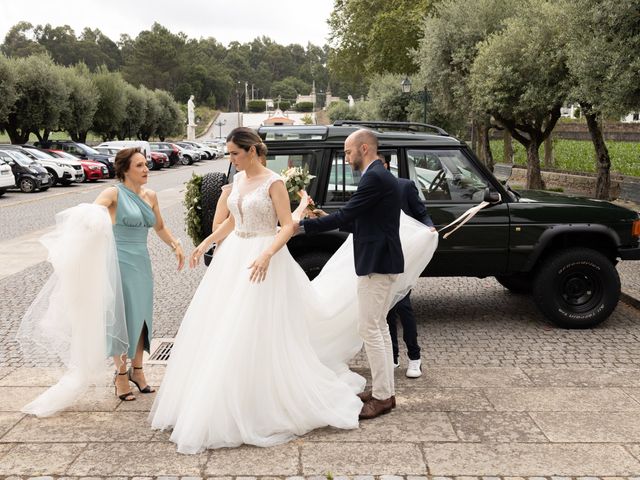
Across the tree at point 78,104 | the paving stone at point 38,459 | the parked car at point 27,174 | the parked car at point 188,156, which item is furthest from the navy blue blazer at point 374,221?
the parked car at point 188,156

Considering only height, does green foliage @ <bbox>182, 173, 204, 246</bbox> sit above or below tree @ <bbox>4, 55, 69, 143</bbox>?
below

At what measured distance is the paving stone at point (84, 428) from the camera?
463 cm

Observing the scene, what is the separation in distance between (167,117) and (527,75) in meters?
57.8

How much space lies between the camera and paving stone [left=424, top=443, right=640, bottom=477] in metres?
A: 4.08

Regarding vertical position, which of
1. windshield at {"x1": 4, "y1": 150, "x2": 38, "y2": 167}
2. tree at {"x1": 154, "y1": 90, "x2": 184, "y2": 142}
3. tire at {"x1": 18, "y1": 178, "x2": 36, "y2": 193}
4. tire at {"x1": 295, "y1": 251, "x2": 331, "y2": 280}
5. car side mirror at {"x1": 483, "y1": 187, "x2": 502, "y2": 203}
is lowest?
tire at {"x1": 18, "y1": 178, "x2": 36, "y2": 193}

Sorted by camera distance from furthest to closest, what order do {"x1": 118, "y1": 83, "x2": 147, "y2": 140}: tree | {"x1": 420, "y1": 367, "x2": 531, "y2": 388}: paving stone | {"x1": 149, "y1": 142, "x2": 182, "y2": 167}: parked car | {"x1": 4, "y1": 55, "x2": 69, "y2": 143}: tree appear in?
{"x1": 118, "y1": 83, "x2": 147, "y2": 140}: tree < {"x1": 149, "y1": 142, "x2": 182, "y2": 167}: parked car < {"x1": 4, "y1": 55, "x2": 69, "y2": 143}: tree < {"x1": 420, "y1": 367, "x2": 531, "y2": 388}: paving stone

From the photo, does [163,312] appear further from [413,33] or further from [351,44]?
[351,44]

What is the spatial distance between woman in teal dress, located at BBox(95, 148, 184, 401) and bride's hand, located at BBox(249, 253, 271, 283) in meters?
1.09

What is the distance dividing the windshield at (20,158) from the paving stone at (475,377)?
24.4 metres

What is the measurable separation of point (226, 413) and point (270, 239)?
119 centimetres

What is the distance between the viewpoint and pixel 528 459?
4.25m

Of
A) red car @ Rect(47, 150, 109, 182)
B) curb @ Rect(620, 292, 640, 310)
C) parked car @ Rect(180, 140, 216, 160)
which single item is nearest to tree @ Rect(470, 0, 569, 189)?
curb @ Rect(620, 292, 640, 310)

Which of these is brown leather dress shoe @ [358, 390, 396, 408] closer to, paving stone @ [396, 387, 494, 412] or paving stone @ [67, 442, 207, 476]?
paving stone @ [396, 387, 494, 412]

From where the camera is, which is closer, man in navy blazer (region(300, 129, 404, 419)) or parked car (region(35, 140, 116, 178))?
man in navy blazer (region(300, 129, 404, 419))
